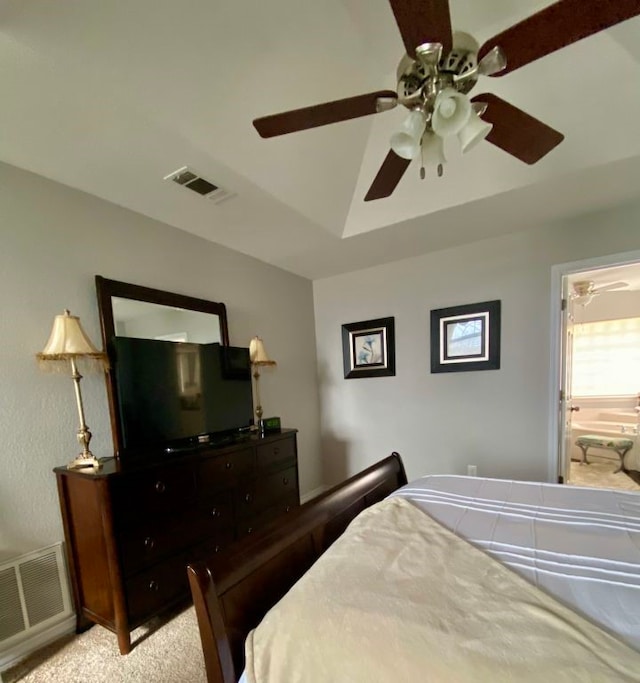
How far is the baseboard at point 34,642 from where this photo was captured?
55.5 inches

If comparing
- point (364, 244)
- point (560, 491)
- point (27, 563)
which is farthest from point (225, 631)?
point (364, 244)

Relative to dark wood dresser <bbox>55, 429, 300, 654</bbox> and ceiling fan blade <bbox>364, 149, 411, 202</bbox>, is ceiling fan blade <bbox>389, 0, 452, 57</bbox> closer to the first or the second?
ceiling fan blade <bbox>364, 149, 411, 202</bbox>

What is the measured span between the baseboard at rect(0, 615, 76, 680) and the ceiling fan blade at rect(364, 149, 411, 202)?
8.83ft

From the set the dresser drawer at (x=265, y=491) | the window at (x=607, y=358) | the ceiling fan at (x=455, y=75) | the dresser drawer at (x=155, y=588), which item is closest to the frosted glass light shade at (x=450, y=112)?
the ceiling fan at (x=455, y=75)

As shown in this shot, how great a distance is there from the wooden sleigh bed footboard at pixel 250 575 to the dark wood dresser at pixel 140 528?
11.0 inches

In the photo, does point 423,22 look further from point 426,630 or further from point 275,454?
point 275,454

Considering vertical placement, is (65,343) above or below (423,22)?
below

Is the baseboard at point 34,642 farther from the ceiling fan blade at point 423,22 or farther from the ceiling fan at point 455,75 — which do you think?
the ceiling fan blade at point 423,22

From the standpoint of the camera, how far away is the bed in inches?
25.1

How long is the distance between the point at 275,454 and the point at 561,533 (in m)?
1.67

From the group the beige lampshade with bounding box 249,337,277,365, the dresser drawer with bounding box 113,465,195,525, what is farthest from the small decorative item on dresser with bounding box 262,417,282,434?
the dresser drawer with bounding box 113,465,195,525

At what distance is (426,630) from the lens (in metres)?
0.70

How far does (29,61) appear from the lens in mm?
1087

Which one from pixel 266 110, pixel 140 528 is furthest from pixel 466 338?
pixel 140 528
